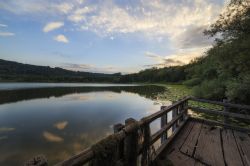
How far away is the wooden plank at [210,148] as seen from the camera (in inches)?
154

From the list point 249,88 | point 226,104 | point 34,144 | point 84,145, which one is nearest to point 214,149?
point 226,104

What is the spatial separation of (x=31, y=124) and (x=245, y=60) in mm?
16422

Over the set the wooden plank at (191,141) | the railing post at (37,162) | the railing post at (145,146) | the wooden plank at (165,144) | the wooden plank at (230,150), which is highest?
the railing post at (37,162)

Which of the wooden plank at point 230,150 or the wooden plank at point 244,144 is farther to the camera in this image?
the wooden plank at point 244,144

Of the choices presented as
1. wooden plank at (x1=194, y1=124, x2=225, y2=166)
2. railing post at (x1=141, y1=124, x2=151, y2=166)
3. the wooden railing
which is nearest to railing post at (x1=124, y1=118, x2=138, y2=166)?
the wooden railing

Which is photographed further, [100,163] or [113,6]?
[113,6]

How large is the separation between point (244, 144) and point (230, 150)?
82cm

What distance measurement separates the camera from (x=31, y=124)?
14.1 metres

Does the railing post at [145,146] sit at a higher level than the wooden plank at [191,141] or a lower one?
higher

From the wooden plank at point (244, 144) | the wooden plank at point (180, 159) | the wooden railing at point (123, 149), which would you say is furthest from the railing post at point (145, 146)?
the wooden plank at point (244, 144)

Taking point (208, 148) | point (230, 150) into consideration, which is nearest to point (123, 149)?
point (208, 148)

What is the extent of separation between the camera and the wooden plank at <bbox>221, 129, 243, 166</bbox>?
389 centimetres

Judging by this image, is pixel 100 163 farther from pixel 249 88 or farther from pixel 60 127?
pixel 249 88

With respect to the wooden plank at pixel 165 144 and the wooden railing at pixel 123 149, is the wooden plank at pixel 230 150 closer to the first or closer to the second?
the wooden plank at pixel 165 144
